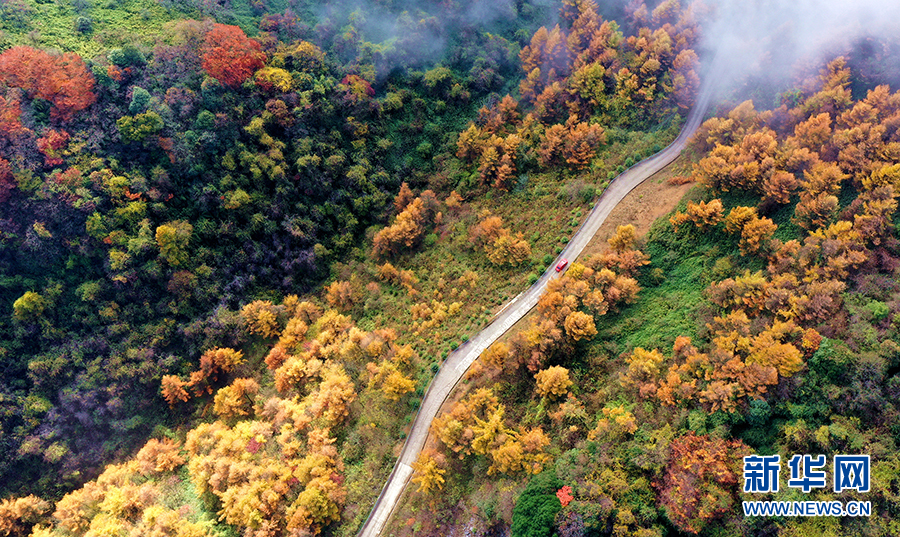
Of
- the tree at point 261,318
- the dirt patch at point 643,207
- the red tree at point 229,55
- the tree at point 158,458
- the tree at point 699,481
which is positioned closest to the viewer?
the tree at point 699,481

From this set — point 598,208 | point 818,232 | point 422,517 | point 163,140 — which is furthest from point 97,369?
point 818,232

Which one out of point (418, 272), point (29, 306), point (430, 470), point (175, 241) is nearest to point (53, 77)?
point (175, 241)

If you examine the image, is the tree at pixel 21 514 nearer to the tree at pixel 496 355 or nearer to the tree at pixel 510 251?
the tree at pixel 496 355

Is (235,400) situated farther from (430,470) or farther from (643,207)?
(643,207)

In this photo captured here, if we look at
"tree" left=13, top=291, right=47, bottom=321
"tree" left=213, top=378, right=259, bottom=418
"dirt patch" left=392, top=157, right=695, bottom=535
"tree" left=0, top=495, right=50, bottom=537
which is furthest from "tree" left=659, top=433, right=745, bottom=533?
"tree" left=13, top=291, right=47, bottom=321

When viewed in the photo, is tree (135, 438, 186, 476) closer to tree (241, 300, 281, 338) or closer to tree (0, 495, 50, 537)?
tree (0, 495, 50, 537)

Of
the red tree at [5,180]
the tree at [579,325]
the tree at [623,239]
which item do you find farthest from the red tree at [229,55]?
the tree at [579,325]
